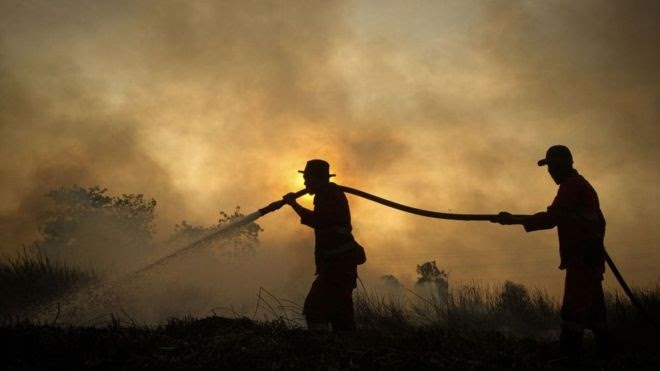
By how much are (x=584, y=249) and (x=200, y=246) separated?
5.15 m

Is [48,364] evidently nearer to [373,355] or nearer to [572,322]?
[373,355]

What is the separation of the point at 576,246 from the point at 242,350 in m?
3.97

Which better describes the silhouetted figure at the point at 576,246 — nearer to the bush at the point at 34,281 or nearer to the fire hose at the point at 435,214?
the fire hose at the point at 435,214

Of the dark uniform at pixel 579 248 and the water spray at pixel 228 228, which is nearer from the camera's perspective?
the dark uniform at pixel 579 248

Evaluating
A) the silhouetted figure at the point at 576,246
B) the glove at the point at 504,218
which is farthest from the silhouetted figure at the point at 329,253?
the silhouetted figure at the point at 576,246

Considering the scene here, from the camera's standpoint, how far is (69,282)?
12.0m

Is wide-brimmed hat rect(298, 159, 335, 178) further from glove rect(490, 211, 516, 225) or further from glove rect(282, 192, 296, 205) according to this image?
glove rect(490, 211, 516, 225)

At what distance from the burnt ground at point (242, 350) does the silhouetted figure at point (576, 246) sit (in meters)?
0.60

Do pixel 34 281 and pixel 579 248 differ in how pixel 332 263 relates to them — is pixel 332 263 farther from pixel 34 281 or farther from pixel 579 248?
pixel 34 281

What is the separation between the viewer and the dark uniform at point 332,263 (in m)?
6.02

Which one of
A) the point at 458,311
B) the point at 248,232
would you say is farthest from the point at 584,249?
the point at 248,232

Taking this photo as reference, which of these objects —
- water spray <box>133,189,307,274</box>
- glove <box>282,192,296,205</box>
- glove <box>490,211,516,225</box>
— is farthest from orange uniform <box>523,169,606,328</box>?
water spray <box>133,189,307,274</box>

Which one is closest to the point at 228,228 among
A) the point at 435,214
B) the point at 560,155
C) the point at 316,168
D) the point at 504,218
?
the point at 316,168

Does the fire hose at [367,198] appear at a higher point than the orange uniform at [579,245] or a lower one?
higher
